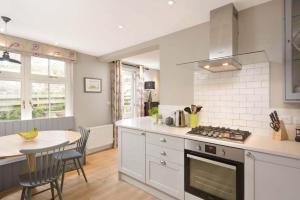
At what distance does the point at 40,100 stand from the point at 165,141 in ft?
8.73

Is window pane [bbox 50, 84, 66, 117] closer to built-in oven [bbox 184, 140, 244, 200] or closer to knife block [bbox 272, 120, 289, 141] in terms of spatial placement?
built-in oven [bbox 184, 140, 244, 200]

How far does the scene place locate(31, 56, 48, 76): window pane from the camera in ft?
10.5

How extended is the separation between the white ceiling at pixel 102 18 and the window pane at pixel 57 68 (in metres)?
0.54

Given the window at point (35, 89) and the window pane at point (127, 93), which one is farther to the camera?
the window pane at point (127, 93)

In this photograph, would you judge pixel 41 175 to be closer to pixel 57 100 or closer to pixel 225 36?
pixel 57 100

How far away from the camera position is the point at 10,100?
2914 mm

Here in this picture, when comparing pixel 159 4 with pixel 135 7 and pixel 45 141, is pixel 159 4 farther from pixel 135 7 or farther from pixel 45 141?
pixel 45 141

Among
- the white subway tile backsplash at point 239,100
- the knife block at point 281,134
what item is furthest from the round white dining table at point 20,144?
the knife block at point 281,134

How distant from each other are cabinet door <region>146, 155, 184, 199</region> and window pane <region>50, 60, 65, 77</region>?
8.75 feet

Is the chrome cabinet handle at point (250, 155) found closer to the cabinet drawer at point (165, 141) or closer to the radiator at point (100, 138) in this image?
the cabinet drawer at point (165, 141)

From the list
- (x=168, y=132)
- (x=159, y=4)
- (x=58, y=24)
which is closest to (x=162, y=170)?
(x=168, y=132)

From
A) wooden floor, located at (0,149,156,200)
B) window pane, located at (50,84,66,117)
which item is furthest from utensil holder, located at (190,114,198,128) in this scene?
window pane, located at (50,84,66,117)

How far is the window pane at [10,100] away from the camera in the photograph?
9.29 feet

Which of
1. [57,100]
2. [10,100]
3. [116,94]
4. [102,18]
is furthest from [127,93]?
[102,18]
